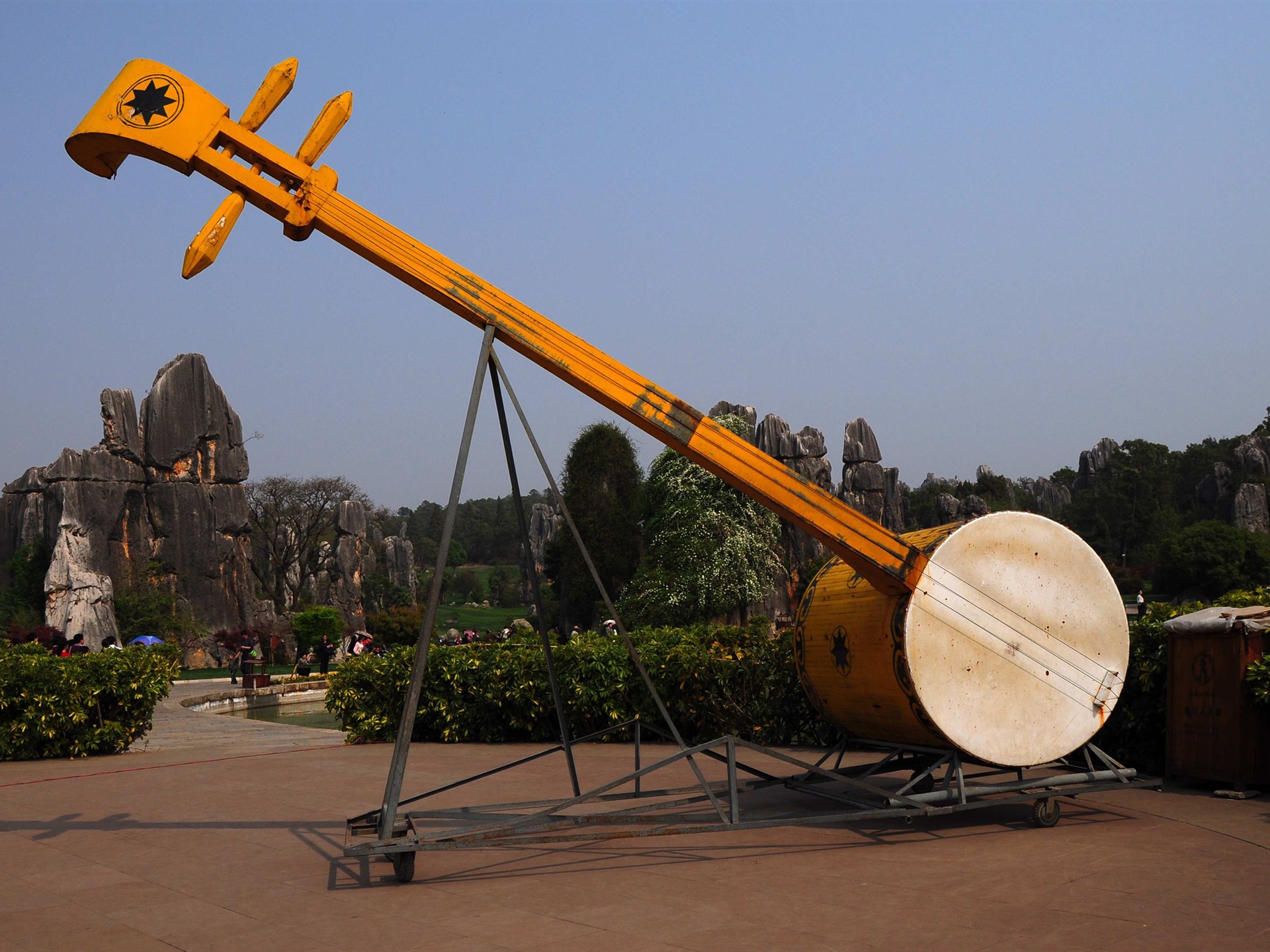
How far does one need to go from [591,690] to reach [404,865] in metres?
Result: 5.98

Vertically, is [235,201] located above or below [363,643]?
above

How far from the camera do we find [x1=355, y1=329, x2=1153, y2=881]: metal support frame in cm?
602

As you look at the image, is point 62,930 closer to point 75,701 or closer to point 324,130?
point 324,130

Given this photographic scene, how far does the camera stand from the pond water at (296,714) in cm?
2005

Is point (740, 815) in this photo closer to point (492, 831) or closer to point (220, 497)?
point (492, 831)

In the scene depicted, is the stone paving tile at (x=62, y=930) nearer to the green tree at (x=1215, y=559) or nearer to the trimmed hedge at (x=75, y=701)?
the trimmed hedge at (x=75, y=701)

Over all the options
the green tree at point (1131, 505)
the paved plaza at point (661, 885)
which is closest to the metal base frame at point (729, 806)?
the paved plaza at point (661, 885)

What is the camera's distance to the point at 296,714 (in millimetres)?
23109

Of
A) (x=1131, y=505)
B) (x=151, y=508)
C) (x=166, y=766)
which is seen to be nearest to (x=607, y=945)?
(x=166, y=766)

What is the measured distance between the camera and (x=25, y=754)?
1204cm

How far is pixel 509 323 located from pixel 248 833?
4237 mm

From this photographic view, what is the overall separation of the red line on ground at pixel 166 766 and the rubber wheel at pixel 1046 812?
8671 mm

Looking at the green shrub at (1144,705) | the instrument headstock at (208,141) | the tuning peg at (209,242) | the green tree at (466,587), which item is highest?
the instrument headstock at (208,141)

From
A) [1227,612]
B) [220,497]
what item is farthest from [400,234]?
[220,497]
